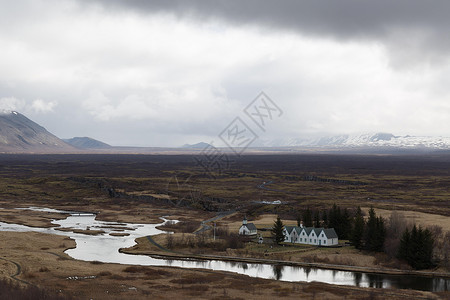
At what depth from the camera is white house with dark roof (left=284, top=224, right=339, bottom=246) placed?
98.1m

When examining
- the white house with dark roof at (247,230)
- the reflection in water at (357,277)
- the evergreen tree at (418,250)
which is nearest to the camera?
the reflection in water at (357,277)

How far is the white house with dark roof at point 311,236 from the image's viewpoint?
322 ft

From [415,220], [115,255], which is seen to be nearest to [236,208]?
[415,220]

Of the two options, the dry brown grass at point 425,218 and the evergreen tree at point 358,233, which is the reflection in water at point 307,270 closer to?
the evergreen tree at point 358,233

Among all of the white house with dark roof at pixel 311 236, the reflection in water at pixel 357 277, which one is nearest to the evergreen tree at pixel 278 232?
the white house with dark roof at pixel 311 236

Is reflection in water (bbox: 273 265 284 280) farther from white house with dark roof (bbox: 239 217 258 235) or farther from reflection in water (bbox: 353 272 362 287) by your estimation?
white house with dark roof (bbox: 239 217 258 235)

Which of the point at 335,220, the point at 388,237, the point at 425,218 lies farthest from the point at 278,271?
the point at 425,218

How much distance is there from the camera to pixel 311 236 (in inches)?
3964

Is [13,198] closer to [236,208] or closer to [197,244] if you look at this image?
[236,208]

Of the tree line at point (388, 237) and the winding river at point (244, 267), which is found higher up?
the tree line at point (388, 237)

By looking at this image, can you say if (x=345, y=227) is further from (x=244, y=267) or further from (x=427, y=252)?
(x=244, y=267)

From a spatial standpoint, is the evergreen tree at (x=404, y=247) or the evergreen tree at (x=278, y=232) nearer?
the evergreen tree at (x=404, y=247)

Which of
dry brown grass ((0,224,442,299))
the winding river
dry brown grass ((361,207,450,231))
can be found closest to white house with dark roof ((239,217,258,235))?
the winding river

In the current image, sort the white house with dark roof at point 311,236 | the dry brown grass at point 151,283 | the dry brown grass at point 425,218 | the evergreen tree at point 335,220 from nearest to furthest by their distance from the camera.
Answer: the dry brown grass at point 151,283 < the white house with dark roof at point 311,236 < the evergreen tree at point 335,220 < the dry brown grass at point 425,218
